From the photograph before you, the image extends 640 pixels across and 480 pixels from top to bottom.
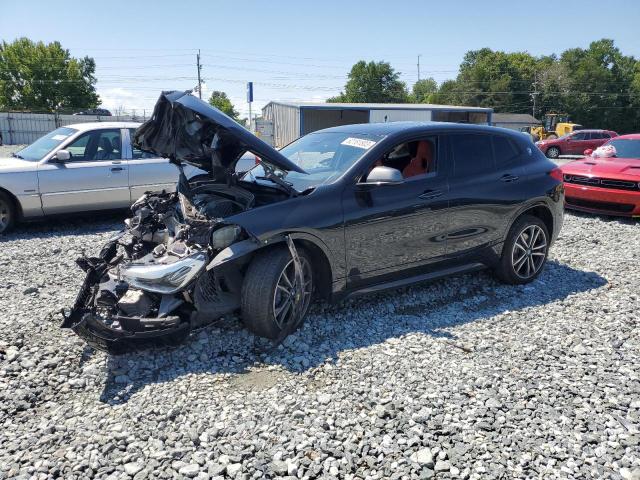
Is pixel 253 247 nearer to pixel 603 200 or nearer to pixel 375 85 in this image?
pixel 603 200

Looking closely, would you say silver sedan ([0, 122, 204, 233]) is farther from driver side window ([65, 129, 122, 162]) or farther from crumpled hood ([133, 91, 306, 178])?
crumpled hood ([133, 91, 306, 178])

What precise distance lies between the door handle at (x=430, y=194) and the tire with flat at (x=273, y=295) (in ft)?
4.32

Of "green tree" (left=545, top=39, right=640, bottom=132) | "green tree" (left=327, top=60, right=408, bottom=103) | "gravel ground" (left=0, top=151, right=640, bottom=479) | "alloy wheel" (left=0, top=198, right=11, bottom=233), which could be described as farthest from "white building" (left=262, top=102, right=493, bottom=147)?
"green tree" (left=327, top=60, right=408, bottom=103)

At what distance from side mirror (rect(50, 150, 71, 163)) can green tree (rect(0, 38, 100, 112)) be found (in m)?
62.1

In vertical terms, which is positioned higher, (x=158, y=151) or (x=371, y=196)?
(x=158, y=151)

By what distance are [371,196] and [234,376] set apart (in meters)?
1.87

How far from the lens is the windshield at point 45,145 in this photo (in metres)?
7.69

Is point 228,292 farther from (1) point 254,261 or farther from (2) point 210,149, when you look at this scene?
(2) point 210,149

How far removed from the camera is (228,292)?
3.80 metres

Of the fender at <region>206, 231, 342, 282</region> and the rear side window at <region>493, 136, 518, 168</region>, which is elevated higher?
the rear side window at <region>493, 136, 518, 168</region>

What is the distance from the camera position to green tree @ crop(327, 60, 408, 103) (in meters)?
88.1

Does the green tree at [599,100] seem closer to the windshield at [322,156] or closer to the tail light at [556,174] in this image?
the tail light at [556,174]

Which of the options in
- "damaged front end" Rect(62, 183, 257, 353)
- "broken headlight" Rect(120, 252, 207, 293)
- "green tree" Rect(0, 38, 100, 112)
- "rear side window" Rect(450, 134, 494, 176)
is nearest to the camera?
"damaged front end" Rect(62, 183, 257, 353)

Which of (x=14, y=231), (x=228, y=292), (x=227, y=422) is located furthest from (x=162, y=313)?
(x=14, y=231)
